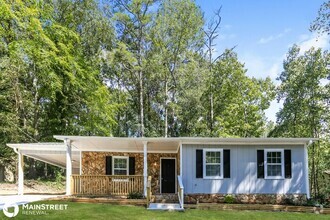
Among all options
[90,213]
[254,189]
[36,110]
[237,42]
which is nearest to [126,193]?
[90,213]

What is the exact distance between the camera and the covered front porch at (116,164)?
44.5 feet

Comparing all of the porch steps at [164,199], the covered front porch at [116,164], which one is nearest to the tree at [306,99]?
the covered front porch at [116,164]

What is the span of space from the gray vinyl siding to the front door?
111 inches

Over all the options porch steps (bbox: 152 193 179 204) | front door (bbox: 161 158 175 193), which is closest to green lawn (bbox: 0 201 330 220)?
porch steps (bbox: 152 193 179 204)

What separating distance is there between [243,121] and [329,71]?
733 centimetres

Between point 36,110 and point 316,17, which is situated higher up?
point 316,17

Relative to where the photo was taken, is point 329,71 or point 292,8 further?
point 329,71

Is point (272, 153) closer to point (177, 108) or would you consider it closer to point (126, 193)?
point (126, 193)

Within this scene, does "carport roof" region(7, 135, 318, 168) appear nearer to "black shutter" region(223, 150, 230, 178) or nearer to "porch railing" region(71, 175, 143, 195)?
"black shutter" region(223, 150, 230, 178)

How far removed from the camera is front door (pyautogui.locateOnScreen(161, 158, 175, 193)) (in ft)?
51.7

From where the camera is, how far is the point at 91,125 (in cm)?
2406

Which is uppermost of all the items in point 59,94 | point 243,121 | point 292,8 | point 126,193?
point 292,8

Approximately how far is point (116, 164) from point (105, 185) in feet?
5.50

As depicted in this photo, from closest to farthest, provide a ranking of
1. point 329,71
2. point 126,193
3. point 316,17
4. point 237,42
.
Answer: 1. point 316,17
2. point 126,193
3. point 329,71
4. point 237,42
